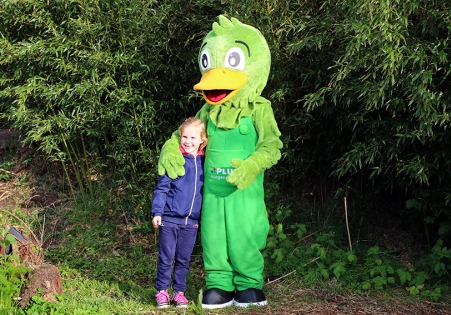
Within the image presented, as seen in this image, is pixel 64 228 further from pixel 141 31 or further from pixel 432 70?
pixel 432 70

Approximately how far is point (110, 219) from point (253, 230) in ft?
8.08

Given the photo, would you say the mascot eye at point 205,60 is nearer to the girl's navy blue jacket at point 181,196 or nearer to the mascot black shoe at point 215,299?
the girl's navy blue jacket at point 181,196

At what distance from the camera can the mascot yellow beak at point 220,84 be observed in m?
4.02

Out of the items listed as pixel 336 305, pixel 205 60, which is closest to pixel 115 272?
Answer: pixel 336 305

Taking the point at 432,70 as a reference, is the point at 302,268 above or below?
below

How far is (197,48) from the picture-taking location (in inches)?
215

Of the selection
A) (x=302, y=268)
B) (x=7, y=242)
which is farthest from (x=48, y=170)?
(x=302, y=268)

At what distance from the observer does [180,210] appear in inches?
164

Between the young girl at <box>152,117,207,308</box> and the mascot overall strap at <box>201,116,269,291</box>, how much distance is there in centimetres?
7

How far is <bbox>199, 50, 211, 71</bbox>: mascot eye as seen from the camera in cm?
420

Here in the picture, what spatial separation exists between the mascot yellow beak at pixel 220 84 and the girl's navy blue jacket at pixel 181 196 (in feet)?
1.47

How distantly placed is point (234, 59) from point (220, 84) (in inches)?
9.3

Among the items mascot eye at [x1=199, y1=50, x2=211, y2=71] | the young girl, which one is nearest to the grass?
the young girl

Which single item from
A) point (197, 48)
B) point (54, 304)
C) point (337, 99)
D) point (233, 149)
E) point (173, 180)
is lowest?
point (54, 304)
